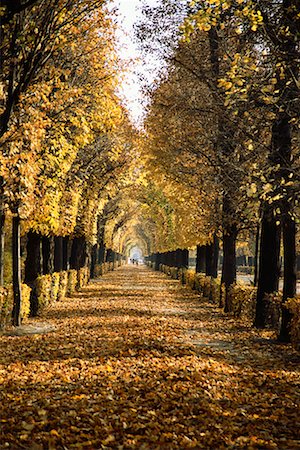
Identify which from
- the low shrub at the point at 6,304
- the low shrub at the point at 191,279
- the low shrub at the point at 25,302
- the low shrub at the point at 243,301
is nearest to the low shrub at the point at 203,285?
the low shrub at the point at 191,279

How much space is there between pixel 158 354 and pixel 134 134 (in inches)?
718

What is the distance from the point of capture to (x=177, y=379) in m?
8.47

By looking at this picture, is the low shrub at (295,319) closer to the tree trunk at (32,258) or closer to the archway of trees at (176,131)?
the archway of trees at (176,131)

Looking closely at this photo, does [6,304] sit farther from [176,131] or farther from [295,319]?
[176,131]

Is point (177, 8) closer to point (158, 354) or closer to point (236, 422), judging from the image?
point (158, 354)

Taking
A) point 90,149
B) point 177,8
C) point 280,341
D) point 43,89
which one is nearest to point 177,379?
point 280,341

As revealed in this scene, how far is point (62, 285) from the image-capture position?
79.3 feet

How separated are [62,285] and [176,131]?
31.8 ft

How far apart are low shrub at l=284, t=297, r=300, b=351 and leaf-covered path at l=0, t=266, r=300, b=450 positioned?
0.26 meters

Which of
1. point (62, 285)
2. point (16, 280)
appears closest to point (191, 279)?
point (62, 285)

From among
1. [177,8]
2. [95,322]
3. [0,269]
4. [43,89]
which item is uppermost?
[177,8]

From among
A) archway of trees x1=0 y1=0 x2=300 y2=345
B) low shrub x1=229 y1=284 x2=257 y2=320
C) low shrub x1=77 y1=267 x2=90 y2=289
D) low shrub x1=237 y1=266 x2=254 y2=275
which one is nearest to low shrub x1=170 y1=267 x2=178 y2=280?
low shrub x1=77 y1=267 x2=90 y2=289

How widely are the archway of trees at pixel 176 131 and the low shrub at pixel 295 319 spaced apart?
5 cm

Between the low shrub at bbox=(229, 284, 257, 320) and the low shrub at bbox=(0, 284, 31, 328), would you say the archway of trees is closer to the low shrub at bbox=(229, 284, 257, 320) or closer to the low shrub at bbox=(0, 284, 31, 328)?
the low shrub at bbox=(0, 284, 31, 328)
